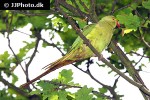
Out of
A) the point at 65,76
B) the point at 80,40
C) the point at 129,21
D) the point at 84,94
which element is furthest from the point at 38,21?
the point at 80,40

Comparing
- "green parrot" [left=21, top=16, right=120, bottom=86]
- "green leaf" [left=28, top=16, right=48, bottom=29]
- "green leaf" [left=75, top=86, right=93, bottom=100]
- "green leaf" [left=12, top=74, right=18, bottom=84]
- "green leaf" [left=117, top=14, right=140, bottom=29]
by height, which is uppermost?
"green leaf" [left=28, top=16, right=48, bottom=29]

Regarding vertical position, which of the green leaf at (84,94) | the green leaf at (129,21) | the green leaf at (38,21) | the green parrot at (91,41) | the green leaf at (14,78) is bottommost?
the green leaf at (84,94)

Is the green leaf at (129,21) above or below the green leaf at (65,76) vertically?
above

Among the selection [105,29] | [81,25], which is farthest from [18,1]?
[105,29]

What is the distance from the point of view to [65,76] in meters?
5.05

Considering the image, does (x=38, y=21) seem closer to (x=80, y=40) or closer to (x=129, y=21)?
(x=129, y=21)

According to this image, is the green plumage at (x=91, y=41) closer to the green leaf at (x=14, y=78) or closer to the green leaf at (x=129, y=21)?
the green leaf at (x=129, y=21)

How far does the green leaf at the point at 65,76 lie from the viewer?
503cm

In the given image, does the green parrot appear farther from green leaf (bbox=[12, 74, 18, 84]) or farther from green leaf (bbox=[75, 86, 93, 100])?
green leaf (bbox=[12, 74, 18, 84])

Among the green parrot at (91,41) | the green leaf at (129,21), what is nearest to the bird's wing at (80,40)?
the green parrot at (91,41)

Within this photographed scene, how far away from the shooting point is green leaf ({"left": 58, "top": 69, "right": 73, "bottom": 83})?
503 cm

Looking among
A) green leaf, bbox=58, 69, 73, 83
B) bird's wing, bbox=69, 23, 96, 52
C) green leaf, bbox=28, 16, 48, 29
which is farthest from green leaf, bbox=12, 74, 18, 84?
bird's wing, bbox=69, 23, 96, 52

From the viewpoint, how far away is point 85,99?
4.48 m

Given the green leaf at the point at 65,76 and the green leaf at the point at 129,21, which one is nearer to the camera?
the green leaf at the point at 129,21
